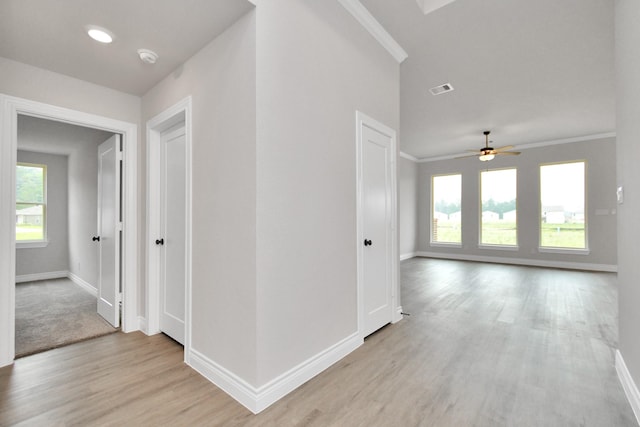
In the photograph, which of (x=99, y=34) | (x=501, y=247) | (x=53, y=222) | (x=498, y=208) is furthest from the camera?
(x=498, y=208)

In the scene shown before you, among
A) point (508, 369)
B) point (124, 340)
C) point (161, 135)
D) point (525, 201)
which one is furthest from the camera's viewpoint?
point (525, 201)

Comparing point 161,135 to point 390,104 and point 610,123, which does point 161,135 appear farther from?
point 610,123

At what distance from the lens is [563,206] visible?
270 inches

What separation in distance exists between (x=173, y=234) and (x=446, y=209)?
787 cm

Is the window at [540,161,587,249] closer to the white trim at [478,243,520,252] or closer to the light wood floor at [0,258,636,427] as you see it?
the white trim at [478,243,520,252]

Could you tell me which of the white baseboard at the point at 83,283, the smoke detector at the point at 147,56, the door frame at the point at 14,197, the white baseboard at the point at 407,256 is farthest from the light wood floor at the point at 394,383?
the white baseboard at the point at 407,256

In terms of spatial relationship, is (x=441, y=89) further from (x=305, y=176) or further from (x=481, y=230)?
(x=481, y=230)

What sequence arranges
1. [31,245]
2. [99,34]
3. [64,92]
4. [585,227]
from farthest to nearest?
1. [585,227]
2. [31,245]
3. [64,92]
4. [99,34]

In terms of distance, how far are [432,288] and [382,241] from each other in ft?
7.82

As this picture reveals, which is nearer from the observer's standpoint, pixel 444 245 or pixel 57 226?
pixel 57 226

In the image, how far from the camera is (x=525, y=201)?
7.29 m

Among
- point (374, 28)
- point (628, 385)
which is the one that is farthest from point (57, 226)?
point (628, 385)

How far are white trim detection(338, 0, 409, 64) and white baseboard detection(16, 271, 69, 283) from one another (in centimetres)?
688

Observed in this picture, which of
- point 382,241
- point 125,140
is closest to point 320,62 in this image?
point 382,241
